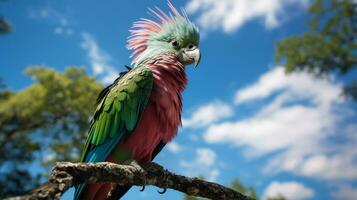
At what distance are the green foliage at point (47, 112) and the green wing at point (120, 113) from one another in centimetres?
1412

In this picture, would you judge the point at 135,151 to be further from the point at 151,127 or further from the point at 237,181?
the point at 237,181

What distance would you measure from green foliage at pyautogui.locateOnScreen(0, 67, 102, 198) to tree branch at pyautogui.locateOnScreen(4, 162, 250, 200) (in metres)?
14.8

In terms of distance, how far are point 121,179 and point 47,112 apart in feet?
53.2

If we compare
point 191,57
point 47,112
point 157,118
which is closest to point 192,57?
point 191,57

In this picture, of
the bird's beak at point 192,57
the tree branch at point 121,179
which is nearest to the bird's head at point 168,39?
the bird's beak at point 192,57

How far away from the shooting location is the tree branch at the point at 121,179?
1409 mm

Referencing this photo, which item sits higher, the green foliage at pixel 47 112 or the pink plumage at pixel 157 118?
the green foliage at pixel 47 112

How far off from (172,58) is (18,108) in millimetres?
14811

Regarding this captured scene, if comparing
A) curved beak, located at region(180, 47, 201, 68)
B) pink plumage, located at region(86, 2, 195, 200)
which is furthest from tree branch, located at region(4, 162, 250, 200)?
curved beak, located at region(180, 47, 201, 68)

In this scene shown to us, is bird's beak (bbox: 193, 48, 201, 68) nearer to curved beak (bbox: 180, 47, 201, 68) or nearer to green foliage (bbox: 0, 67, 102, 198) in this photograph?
curved beak (bbox: 180, 47, 201, 68)

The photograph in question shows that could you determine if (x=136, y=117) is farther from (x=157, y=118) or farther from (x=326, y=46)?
(x=326, y=46)

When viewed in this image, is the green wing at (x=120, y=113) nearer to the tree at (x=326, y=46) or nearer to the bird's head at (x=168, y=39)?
the bird's head at (x=168, y=39)

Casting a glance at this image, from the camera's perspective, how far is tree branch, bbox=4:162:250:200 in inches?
55.5

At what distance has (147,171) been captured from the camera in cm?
265
